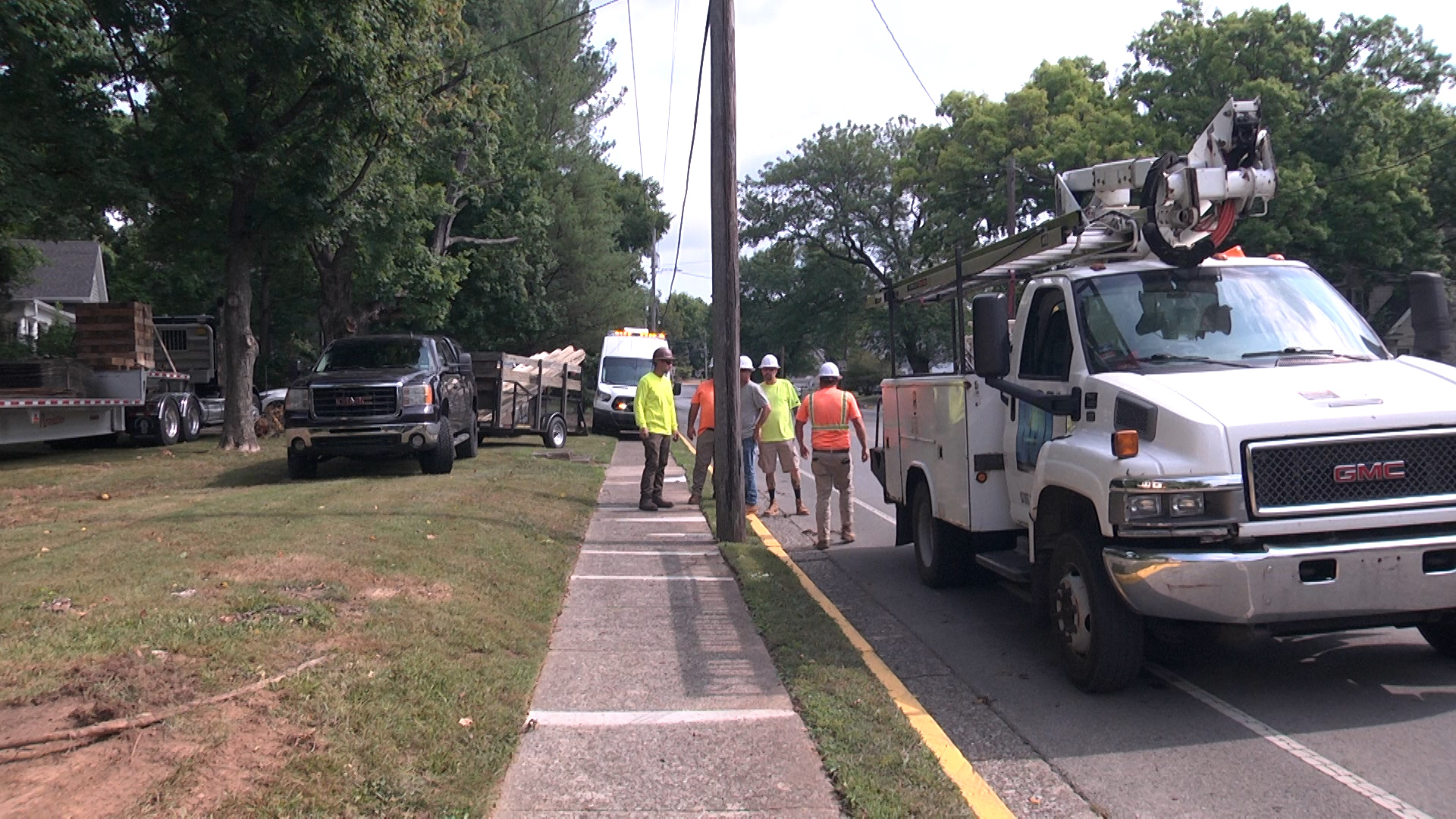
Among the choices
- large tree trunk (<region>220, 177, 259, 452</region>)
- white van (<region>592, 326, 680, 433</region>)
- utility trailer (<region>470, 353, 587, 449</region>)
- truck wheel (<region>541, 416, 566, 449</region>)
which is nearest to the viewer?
large tree trunk (<region>220, 177, 259, 452</region>)

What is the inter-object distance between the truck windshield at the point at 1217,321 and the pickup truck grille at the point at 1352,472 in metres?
0.87

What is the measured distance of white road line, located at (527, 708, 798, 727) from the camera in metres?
5.39

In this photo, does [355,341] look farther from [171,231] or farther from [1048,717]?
[1048,717]

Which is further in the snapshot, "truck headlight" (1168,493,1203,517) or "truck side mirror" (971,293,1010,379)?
"truck side mirror" (971,293,1010,379)

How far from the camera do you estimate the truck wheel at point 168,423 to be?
21109mm

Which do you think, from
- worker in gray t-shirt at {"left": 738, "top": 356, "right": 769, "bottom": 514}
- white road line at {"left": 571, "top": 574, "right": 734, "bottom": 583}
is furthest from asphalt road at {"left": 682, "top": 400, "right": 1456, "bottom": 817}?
worker in gray t-shirt at {"left": 738, "top": 356, "right": 769, "bottom": 514}

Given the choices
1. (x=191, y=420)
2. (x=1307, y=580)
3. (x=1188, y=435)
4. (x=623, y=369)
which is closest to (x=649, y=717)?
(x=1188, y=435)

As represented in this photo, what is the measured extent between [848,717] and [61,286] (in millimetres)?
38512

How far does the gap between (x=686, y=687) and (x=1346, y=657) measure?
3.66 metres

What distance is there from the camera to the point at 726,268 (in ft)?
36.0

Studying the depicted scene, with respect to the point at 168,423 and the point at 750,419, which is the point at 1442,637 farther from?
the point at 168,423

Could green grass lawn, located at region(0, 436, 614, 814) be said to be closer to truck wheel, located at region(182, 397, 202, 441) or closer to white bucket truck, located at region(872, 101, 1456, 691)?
white bucket truck, located at region(872, 101, 1456, 691)

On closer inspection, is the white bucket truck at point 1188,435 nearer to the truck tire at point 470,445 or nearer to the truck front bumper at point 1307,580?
the truck front bumper at point 1307,580

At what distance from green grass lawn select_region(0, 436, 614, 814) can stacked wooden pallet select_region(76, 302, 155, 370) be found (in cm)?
818
